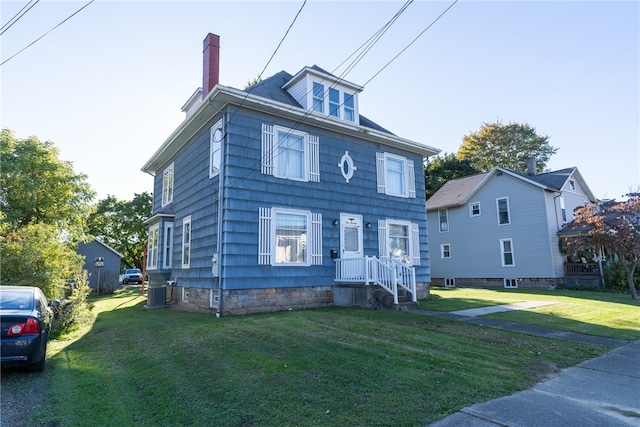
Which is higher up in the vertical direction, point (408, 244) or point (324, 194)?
point (324, 194)

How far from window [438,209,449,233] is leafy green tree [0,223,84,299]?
21732 mm

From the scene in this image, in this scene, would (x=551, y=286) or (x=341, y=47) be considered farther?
(x=551, y=286)

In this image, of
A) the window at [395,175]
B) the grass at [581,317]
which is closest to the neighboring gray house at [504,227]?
the grass at [581,317]

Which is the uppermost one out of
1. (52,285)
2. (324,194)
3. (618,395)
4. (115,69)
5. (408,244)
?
(115,69)

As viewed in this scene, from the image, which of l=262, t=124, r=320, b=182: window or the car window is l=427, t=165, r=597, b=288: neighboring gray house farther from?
the car window

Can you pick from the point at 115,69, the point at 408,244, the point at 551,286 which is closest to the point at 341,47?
the point at 115,69

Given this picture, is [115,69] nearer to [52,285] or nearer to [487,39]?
[52,285]

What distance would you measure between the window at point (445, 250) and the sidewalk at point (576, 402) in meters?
19.5

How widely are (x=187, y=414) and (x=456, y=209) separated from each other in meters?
24.1

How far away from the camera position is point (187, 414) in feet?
11.9

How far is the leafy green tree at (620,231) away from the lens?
1486 centimetres

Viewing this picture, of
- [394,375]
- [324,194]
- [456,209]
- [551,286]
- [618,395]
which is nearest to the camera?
[618,395]

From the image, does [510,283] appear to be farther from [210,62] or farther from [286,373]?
[286,373]

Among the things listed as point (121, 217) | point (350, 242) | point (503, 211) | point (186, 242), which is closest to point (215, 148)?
point (186, 242)
